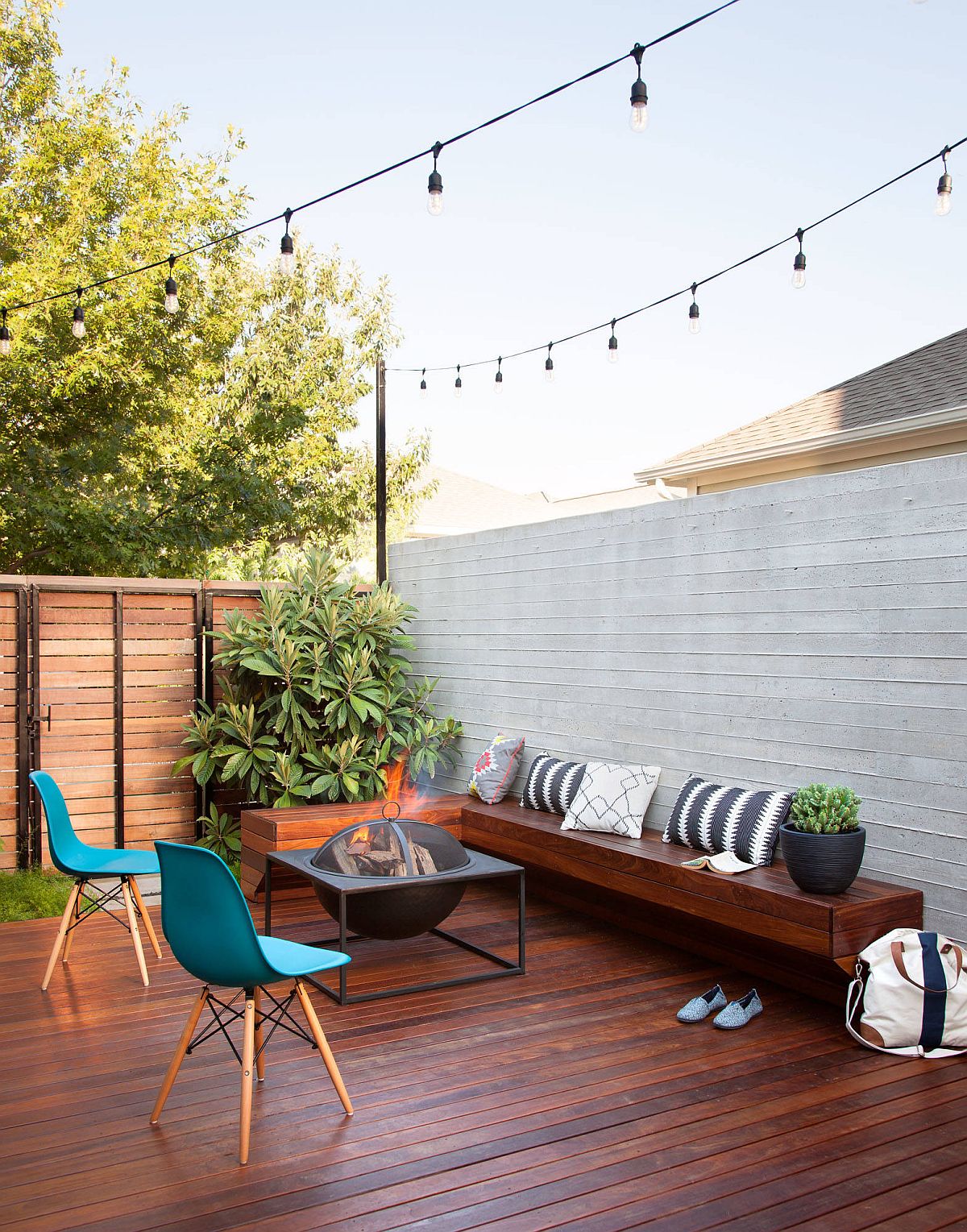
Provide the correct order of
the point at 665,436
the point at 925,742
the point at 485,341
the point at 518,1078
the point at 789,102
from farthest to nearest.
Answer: the point at 665,436, the point at 485,341, the point at 789,102, the point at 925,742, the point at 518,1078

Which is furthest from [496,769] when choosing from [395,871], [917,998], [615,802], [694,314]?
[917,998]

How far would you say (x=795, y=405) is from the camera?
7.92 metres

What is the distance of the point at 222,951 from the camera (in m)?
2.81

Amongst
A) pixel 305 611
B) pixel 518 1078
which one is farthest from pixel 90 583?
pixel 518 1078

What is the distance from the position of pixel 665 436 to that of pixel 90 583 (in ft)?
56.1

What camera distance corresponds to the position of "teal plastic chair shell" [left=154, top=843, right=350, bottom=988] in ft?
9.04

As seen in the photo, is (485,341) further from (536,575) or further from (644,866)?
(644,866)

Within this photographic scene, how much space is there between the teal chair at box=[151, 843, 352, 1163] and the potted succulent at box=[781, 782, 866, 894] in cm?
164

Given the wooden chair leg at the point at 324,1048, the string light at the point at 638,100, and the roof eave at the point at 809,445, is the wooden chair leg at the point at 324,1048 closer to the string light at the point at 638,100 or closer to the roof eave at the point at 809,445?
the string light at the point at 638,100

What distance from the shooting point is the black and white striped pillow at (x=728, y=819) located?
13.4 ft

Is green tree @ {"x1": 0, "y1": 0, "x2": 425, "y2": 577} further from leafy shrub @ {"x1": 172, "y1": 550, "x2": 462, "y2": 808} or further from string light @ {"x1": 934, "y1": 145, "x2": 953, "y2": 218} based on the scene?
string light @ {"x1": 934, "y1": 145, "x2": 953, "y2": 218}

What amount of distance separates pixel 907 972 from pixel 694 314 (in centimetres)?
350

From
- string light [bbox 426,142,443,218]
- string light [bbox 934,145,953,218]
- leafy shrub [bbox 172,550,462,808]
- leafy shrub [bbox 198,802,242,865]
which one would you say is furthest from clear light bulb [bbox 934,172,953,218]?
leafy shrub [bbox 198,802,242,865]

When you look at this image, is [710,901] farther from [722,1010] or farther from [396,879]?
[396,879]
